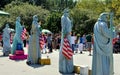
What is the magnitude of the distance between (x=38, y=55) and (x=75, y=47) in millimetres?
9159

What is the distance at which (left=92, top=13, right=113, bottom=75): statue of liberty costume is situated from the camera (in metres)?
12.7

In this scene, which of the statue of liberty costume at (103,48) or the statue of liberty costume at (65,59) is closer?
the statue of liberty costume at (103,48)

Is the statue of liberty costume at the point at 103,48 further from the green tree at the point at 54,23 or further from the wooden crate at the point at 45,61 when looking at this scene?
the green tree at the point at 54,23

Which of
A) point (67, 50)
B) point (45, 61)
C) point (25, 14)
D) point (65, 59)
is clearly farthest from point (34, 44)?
point (25, 14)

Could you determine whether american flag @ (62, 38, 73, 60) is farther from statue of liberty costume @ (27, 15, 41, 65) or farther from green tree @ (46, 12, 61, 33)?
green tree @ (46, 12, 61, 33)

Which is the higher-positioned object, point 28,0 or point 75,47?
point 28,0

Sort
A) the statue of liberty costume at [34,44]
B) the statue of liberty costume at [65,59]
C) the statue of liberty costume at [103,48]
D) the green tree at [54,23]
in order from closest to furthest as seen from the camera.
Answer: the statue of liberty costume at [103,48]
the statue of liberty costume at [65,59]
the statue of liberty costume at [34,44]
the green tree at [54,23]

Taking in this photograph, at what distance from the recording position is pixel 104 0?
72.1 m

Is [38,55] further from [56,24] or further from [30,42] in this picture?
[56,24]

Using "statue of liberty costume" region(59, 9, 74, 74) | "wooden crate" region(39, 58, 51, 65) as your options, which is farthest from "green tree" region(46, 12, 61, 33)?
"statue of liberty costume" region(59, 9, 74, 74)

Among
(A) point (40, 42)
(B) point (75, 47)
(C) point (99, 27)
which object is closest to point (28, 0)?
(B) point (75, 47)

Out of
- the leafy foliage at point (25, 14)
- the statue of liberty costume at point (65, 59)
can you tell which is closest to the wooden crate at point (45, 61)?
the statue of liberty costume at point (65, 59)

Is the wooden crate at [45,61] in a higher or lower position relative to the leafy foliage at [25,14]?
lower

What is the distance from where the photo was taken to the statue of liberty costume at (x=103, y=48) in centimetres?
1274
